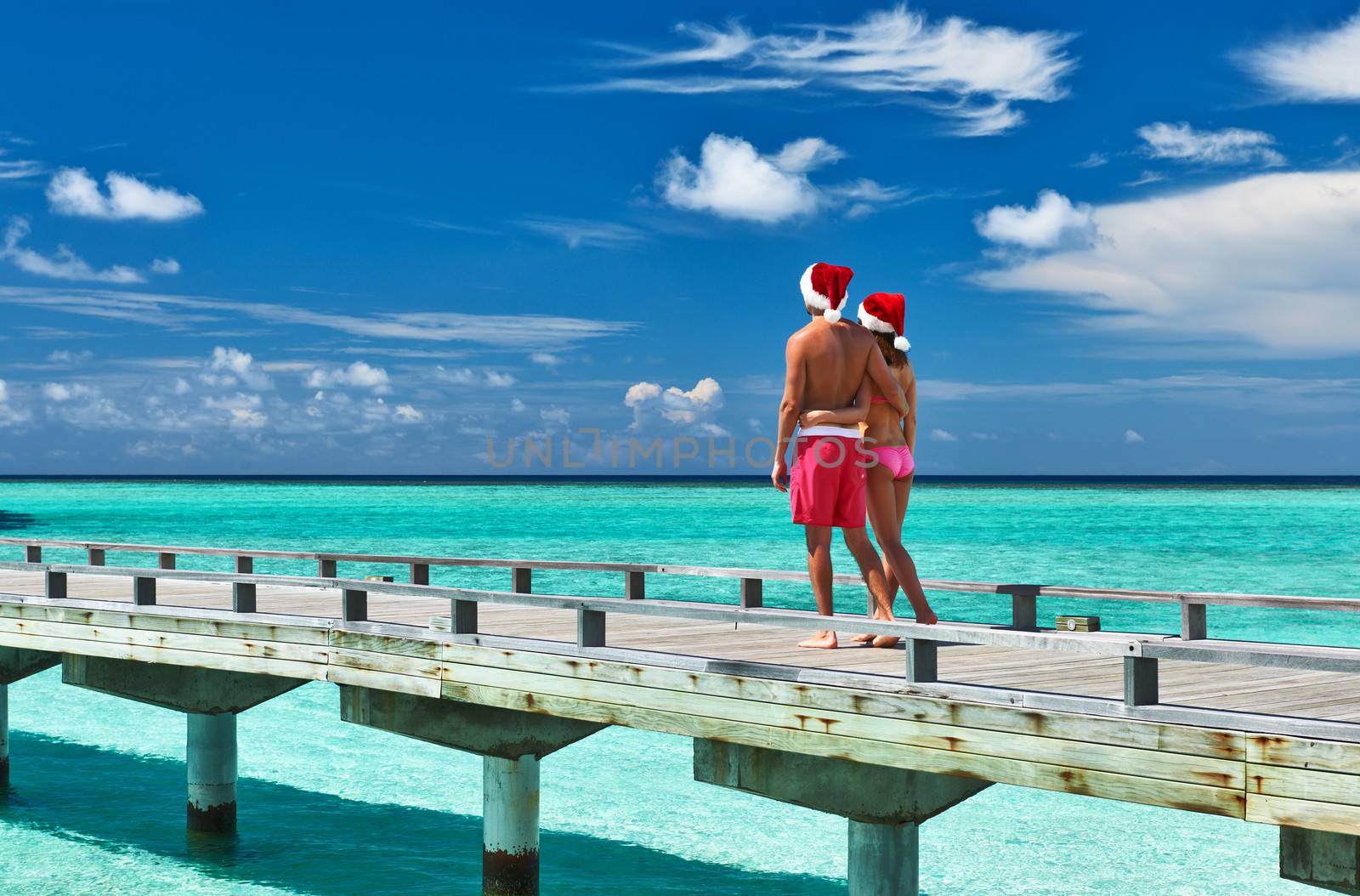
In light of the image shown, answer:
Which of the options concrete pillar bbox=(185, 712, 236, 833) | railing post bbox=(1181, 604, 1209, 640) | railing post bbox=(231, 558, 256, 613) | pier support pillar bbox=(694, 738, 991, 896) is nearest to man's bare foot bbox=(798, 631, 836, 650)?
pier support pillar bbox=(694, 738, 991, 896)

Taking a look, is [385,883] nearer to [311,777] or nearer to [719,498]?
[311,777]

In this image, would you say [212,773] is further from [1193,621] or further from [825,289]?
[1193,621]

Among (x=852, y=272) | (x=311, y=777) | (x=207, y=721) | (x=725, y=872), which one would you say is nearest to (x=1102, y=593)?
(x=852, y=272)

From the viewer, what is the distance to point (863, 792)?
8.09 metres

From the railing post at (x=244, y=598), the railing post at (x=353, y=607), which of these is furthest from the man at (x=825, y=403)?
the railing post at (x=244, y=598)

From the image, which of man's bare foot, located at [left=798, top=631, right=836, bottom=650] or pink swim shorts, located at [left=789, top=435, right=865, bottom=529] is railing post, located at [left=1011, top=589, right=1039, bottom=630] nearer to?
man's bare foot, located at [left=798, top=631, right=836, bottom=650]

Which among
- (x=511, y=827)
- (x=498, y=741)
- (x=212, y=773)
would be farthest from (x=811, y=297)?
(x=212, y=773)

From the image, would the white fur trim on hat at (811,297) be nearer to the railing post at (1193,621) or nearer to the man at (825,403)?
the man at (825,403)

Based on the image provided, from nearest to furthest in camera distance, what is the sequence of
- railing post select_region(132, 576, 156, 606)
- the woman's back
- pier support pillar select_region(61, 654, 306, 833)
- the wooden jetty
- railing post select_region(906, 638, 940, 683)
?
the wooden jetty, railing post select_region(906, 638, 940, 683), the woman's back, railing post select_region(132, 576, 156, 606), pier support pillar select_region(61, 654, 306, 833)

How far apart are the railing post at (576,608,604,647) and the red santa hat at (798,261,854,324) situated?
2.30 metres

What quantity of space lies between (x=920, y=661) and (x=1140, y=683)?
117 cm

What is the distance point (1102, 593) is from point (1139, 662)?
3243 mm

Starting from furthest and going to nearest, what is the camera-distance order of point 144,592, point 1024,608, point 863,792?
point 144,592 → point 1024,608 → point 863,792

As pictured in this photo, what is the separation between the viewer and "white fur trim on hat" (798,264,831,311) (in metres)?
8.45
